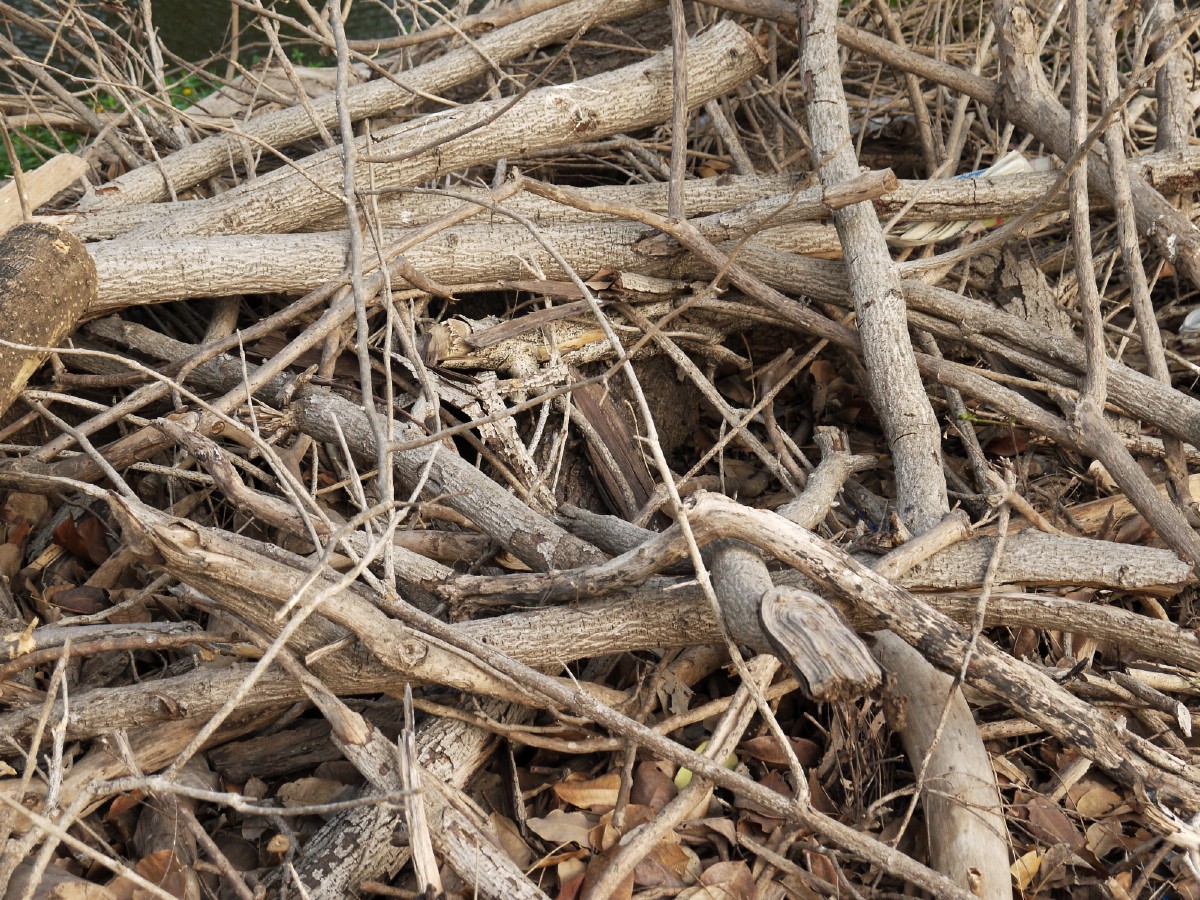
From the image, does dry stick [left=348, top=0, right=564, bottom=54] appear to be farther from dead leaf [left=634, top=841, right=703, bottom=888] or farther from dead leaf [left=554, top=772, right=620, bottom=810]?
dead leaf [left=634, top=841, right=703, bottom=888]

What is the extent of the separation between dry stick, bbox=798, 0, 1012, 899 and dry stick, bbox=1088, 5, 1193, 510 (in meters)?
0.66

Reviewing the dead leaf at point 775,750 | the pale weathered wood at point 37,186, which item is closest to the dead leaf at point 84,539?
the pale weathered wood at point 37,186

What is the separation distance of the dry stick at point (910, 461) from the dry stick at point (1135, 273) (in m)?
0.66

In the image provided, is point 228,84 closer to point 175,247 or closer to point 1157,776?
point 175,247

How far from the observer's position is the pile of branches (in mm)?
1747

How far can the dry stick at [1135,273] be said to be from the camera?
2.53m

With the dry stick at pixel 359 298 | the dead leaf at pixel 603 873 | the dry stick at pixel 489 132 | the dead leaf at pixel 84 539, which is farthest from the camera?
the dry stick at pixel 489 132

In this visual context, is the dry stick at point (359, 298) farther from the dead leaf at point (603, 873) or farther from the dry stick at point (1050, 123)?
the dry stick at point (1050, 123)

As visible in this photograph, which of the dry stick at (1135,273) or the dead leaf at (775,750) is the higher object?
the dry stick at (1135,273)

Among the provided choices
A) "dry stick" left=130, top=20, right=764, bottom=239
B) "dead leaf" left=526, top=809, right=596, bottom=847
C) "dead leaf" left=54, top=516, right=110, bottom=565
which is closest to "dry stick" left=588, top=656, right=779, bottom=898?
"dead leaf" left=526, top=809, right=596, bottom=847

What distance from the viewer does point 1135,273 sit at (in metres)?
2.61

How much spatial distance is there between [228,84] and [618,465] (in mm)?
2250

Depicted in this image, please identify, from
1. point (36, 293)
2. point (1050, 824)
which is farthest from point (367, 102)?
point (1050, 824)

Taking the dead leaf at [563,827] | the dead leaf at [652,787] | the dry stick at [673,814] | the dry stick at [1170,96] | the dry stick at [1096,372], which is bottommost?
the dead leaf at [652,787]
